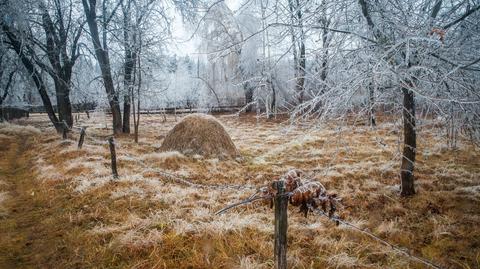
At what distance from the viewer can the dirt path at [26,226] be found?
3.92 m

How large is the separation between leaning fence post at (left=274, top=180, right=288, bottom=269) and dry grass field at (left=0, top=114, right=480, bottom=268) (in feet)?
3.13

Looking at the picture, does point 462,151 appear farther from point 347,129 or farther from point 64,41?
point 64,41

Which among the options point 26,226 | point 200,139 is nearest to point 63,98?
point 200,139

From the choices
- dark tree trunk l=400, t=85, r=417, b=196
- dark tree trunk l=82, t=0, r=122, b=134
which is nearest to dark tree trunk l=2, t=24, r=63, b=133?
dark tree trunk l=82, t=0, r=122, b=134

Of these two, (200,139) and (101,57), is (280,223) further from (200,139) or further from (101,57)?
(101,57)

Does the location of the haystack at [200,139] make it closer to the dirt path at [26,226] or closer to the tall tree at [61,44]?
the dirt path at [26,226]

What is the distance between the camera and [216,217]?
4.63 meters

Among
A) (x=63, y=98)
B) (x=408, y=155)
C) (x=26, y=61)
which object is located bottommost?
(x=408, y=155)

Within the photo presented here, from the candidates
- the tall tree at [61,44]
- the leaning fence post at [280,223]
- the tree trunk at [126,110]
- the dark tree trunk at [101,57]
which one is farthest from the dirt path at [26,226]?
the tree trunk at [126,110]

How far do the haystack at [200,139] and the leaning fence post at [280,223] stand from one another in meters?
6.84

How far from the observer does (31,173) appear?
8.09 m

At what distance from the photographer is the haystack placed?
30.9 ft

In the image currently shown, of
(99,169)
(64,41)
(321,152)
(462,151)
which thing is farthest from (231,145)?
(64,41)

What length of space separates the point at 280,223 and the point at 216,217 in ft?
8.15
